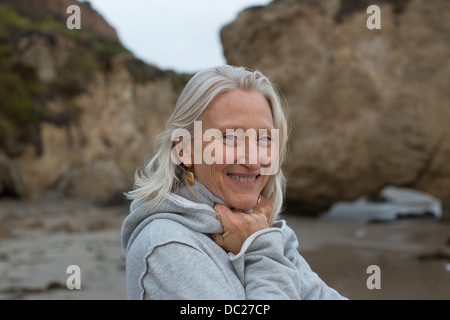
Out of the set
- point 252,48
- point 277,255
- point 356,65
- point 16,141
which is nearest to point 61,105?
point 16,141

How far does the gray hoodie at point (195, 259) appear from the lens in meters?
1.00

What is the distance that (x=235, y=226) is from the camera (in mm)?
1153

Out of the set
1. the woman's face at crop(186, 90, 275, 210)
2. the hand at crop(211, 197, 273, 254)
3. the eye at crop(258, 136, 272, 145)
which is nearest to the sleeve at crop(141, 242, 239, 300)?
the hand at crop(211, 197, 273, 254)

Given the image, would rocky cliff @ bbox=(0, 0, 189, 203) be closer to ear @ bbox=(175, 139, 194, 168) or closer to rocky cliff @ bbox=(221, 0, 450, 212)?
rocky cliff @ bbox=(221, 0, 450, 212)

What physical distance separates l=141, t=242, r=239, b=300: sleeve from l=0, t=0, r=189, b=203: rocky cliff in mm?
11157

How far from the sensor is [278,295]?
1.05 m

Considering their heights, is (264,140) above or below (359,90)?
below

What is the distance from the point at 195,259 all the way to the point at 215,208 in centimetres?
21

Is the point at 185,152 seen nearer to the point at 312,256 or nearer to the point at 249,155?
the point at 249,155

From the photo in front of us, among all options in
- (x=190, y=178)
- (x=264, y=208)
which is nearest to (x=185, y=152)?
(x=190, y=178)

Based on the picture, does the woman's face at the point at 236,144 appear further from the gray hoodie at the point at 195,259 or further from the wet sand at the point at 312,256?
the wet sand at the point at 312,256

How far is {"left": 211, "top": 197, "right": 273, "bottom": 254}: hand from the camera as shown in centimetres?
115

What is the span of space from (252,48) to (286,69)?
1.09 meters

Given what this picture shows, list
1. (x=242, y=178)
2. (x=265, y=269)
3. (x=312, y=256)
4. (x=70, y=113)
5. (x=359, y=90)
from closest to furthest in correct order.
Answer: (x=265, y=269) → (x=242, y=178) → (x=312, y=256) → (x=359, y=90) → (x=70, y=113)
